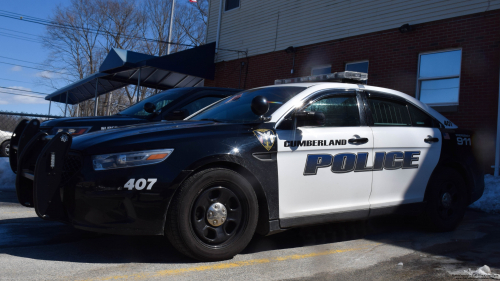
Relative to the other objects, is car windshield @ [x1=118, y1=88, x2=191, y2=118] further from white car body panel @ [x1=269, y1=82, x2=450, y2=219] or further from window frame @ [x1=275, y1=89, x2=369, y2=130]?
window frame @ [x1=275, y1=89, x2=369, y2=130]

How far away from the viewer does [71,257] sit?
3.74 m

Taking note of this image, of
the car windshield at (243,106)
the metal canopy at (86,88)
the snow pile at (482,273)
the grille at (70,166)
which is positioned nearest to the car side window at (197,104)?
the car windshield at (243,106)

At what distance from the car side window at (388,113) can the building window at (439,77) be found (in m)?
5.64

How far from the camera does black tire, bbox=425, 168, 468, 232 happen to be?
5203 millimetres

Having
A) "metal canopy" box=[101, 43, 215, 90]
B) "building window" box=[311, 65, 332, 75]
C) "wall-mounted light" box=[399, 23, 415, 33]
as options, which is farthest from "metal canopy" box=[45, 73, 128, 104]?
"wall-mounted light" box=[399, 23, 415, 33]

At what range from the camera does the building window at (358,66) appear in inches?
482

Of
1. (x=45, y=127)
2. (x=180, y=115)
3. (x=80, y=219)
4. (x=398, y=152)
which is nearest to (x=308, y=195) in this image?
(x=398, y=152)

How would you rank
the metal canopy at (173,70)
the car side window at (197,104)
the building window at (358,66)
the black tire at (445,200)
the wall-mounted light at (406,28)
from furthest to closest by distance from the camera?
the metal canopy at (173,70), the building window at (358,66), the wall-mounted light at (406,28), the car side window at (197,104), the black tire at (445,200)

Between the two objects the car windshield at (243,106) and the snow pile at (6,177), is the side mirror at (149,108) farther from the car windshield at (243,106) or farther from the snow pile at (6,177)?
the snow pile at (6,177)

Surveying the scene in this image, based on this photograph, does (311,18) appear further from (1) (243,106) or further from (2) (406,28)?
(1) (243,106)

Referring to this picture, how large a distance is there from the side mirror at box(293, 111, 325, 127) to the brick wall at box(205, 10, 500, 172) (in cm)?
671

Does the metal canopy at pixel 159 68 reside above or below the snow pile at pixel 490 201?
above

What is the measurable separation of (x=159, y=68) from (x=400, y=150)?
10986mm

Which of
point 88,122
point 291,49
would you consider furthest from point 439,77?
point 88,122
